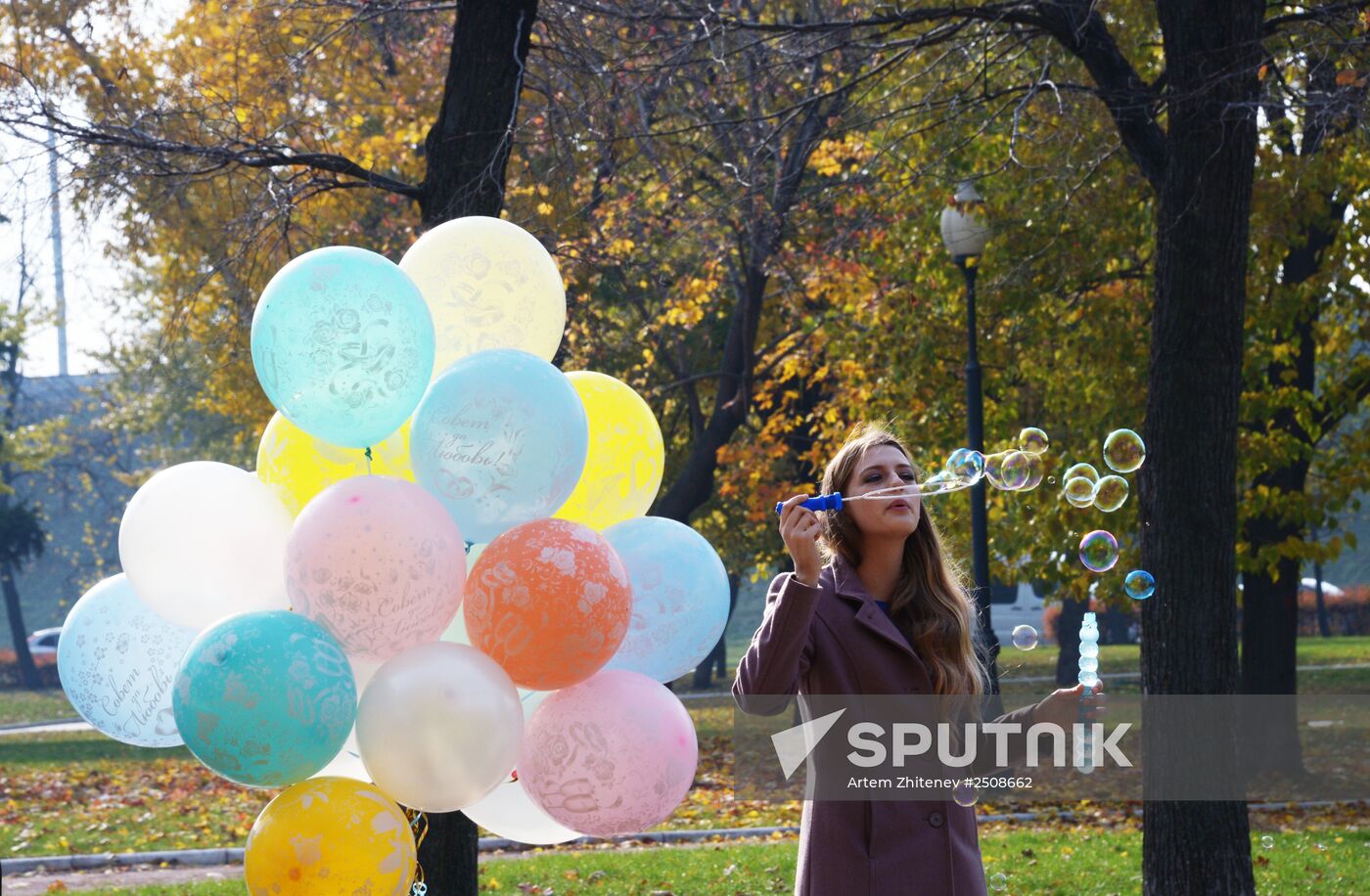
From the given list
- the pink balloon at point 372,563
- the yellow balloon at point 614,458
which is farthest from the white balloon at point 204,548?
the yellow balloon at point 614,458

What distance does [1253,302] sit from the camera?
526 inches

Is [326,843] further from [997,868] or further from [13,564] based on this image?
[13,564]

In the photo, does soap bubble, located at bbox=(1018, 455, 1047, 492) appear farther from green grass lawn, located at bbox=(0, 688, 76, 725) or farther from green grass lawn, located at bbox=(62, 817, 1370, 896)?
green grass lawn, located at bbox=(0, 688, 76, 725)

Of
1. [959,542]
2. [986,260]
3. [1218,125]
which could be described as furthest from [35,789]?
[1218,125]

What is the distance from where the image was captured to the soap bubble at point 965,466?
4.71 m

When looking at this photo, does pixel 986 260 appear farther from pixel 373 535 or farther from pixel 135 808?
pixel 373 535

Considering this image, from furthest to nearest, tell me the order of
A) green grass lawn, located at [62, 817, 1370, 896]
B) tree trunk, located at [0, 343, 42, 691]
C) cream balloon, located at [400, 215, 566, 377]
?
1. tree trunk, located at [0, 343, 42, 691]
2. green grass lawn, located at [62, 817, 1370, 896]
3. cream balloon, located at [400, 215, 566, 377]

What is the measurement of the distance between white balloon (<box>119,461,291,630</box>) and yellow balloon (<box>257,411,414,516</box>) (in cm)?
15

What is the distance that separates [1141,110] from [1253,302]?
21.2 feet

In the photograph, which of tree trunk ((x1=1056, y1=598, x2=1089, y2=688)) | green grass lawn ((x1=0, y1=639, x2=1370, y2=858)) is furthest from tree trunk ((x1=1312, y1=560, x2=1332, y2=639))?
green grass lawn ((x1=0, y1=639, x2=1370, y2=858))

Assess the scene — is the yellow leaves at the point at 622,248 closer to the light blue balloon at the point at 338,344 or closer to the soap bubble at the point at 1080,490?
the soap bubble at the point at 1080,490

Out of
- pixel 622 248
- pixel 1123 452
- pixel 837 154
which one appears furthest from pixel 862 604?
pixel 837 154

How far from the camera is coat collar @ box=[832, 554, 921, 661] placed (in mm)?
3646

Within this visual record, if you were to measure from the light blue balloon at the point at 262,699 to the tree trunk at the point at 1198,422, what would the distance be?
454cm
